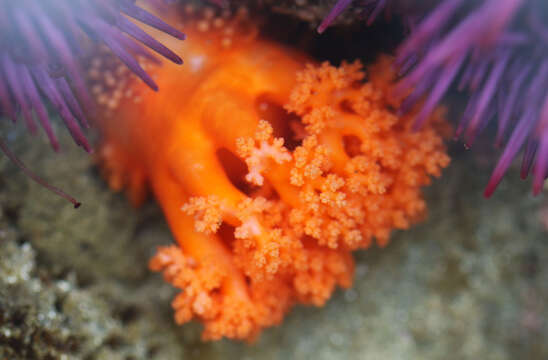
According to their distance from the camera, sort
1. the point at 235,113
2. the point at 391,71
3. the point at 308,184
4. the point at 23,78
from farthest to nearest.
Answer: the point at 391,71
the point at 235,113
the point at 308,184
the point at 23,78

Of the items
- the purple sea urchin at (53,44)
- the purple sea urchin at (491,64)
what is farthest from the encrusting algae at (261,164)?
the purple sea urchin at (53,44)

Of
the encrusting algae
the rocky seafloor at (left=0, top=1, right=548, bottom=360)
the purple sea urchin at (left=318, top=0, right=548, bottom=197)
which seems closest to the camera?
the purple sea urchin at (left=318, top=0, right=548, bottom=197)

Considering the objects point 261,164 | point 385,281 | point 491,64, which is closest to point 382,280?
point 385,281

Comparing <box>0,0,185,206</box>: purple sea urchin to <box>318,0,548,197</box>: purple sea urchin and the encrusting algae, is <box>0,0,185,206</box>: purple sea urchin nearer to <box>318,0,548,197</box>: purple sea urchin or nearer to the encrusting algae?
the encrusting algae

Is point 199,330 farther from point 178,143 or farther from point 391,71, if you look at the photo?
point 391,71

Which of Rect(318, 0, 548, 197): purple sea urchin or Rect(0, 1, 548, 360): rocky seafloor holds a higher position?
Rect(318, 0, 548, 197): purple sea urchin

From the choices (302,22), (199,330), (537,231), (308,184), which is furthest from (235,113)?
(537,231)

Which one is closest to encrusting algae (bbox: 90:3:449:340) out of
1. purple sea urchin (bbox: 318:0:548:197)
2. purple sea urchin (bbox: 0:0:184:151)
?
purple sea urchin (bbox: 318:0:548:197)
